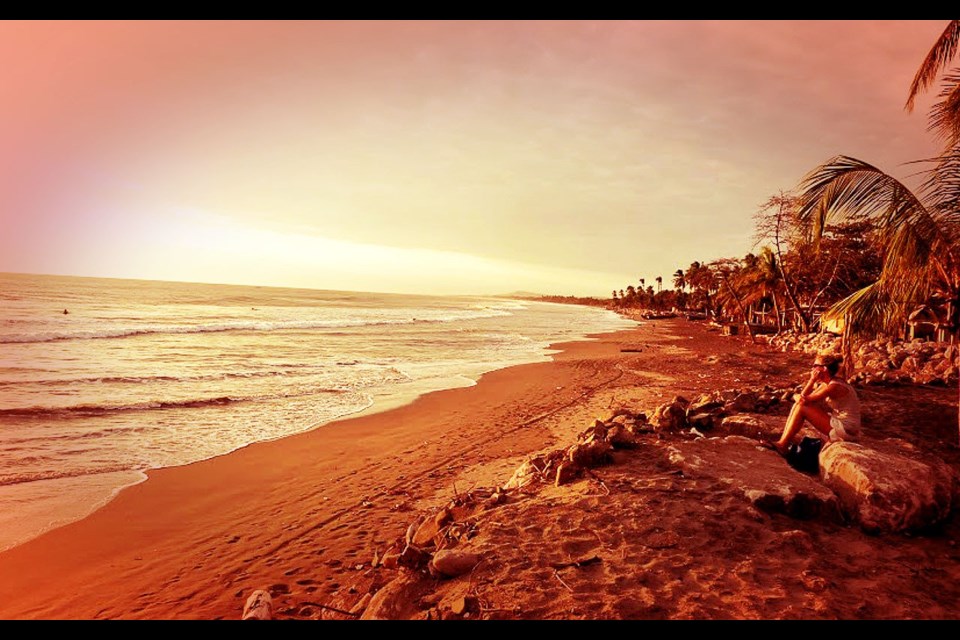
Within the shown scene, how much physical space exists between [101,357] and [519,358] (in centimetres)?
1849

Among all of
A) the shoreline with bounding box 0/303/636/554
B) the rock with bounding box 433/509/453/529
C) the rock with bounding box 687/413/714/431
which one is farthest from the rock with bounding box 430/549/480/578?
the shoreline with bounding box 0/303/636/554

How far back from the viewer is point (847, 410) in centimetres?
635

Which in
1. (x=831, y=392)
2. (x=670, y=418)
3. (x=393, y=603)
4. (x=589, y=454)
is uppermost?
(x=831, y=392)

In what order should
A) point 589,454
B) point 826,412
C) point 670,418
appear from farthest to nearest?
point 670,418, point 826,412, point 589,454

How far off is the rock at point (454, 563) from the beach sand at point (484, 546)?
9 cm

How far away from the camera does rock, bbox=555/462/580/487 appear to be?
5.85m

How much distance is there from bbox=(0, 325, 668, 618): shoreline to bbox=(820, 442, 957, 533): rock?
182 inches

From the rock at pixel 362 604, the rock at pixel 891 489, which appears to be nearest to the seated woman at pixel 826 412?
the rock at pixel 891 489

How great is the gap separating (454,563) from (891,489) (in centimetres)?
441

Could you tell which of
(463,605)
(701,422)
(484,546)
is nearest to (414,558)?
(484,546)

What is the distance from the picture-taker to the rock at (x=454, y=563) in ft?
13.4

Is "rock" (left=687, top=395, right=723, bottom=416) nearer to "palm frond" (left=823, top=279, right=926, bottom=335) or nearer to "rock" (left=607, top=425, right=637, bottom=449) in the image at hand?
"rock" (left=607, top=425, right=637, bottom=449)

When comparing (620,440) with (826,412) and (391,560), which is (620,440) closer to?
(826,412)
